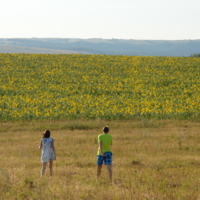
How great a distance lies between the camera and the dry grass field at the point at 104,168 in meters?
8.37

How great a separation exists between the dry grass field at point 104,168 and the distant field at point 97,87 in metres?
2.47

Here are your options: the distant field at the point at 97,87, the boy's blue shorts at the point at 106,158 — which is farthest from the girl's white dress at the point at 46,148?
the distant field at the point at 97,87

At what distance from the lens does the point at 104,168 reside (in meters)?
12.3

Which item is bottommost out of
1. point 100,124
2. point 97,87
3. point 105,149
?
point 100,124

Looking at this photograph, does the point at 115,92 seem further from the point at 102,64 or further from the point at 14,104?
the point at 102,64

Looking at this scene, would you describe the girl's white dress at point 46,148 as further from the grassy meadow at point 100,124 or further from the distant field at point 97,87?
the distant field at point 97,87

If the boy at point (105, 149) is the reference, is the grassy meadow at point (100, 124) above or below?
below

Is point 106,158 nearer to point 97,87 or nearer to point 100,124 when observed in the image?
point 100,124

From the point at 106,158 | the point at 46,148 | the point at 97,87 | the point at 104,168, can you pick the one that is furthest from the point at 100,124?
the point at 97,87

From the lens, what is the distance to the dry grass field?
329 inches

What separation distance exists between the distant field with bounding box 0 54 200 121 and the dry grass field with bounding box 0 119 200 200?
2468 millimetres

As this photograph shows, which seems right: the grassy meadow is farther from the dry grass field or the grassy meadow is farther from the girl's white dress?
the girl's white dress

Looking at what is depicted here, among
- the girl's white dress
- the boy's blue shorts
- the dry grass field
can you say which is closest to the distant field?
the dry grass field

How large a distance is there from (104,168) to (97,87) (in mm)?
22912
